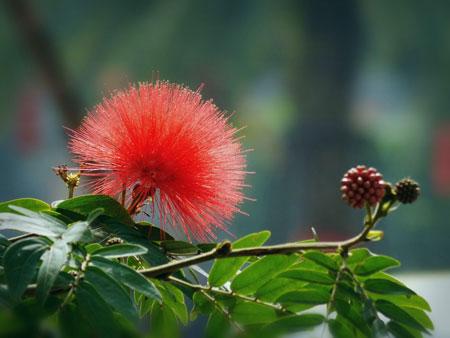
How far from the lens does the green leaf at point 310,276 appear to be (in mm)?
1136

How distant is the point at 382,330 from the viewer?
1074 mm

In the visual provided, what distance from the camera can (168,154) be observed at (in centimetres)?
125

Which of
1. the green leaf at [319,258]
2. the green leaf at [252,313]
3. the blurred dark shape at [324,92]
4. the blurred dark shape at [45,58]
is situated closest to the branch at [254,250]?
the green leaf at [319,258]

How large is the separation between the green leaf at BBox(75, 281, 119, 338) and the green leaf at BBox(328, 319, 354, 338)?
25cm

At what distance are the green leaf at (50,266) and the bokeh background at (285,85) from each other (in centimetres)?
620

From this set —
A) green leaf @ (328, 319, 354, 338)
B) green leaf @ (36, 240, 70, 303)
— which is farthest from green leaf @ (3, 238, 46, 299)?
green leaf @ (328, 319, 354, 338)

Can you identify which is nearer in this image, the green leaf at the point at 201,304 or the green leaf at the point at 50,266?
the green leaf at the point at 50,266

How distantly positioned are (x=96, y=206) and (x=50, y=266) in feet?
0.86

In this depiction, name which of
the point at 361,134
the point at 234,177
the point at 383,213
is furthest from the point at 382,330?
the point at 361,134

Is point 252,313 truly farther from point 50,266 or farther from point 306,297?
point 50,266

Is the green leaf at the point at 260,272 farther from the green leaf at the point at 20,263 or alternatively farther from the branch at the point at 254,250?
the green leaf at the point at 20,263

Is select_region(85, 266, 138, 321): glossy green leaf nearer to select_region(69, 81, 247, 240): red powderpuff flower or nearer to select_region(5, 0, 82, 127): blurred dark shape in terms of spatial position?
select_region(69, 81, 247, 240): red powderpuff flower

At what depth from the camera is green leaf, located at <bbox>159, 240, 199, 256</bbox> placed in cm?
119

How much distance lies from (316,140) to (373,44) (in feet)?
17.1
